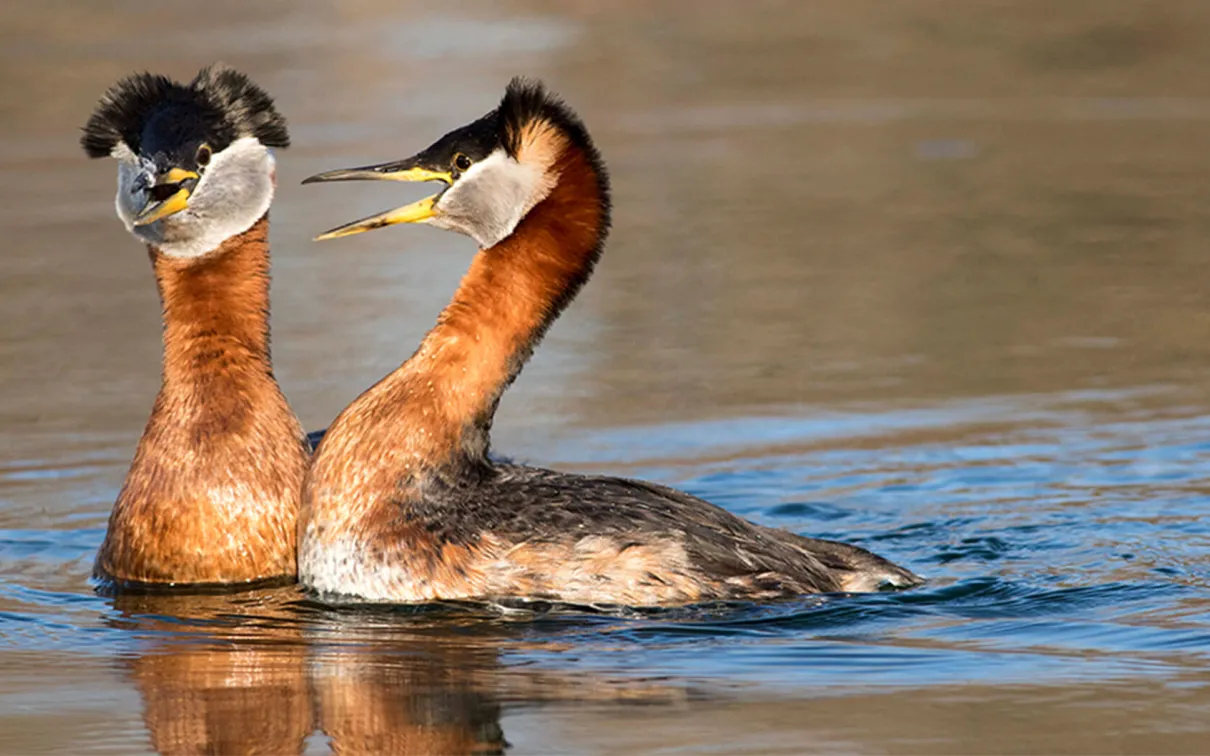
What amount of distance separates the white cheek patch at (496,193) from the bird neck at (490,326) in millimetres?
53

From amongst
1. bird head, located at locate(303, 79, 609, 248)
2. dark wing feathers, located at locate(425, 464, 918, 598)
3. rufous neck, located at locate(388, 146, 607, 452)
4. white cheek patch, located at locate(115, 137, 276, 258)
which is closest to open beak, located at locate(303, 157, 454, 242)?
bird head, located at locate(303, 79, 609, 248)

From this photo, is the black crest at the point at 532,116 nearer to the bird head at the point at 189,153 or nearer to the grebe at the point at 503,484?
the grebe at the point at 503,484

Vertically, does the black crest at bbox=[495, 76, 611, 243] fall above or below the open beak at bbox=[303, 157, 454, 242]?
above

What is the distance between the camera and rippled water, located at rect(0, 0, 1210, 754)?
7617 mm

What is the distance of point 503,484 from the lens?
9.29m

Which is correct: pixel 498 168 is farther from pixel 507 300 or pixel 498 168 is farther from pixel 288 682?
pixel 288 682

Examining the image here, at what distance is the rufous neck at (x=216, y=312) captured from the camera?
959 cm

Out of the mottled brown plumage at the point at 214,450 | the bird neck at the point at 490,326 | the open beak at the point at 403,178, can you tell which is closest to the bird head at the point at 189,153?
the mottled brown plumage at the point at 214,450

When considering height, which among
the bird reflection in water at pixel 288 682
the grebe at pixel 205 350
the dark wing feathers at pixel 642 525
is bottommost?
the bird reflection in water at pixel 288 682

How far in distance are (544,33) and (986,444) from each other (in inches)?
506

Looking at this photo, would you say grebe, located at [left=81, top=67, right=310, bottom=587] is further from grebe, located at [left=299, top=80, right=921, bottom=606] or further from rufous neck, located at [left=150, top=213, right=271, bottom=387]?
grebe, located at [left=299, top=80, right=921, bottom=606]

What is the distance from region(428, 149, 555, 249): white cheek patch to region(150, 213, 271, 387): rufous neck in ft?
3.17

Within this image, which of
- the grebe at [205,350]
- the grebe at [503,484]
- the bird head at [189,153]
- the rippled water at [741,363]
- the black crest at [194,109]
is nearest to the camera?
the rippled water at [741,363]

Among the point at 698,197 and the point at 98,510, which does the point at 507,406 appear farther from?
the point at 698,197
